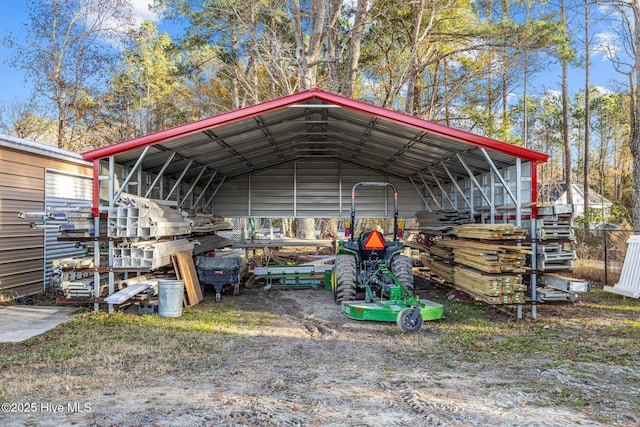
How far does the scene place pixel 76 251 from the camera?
492 inches

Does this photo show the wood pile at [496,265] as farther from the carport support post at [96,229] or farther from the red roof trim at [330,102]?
the carport support post at [96,229]

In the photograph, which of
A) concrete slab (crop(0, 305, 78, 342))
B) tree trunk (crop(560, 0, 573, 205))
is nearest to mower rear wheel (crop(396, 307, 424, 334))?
concrete slab (crop(0, 305, 78, 342))

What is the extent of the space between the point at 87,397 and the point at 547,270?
25.8 ft

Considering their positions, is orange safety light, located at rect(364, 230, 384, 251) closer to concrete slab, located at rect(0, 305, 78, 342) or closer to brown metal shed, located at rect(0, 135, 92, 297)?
concrete slab, located at rect(0, 305, 78, 342)

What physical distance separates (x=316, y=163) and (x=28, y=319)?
1114 cm

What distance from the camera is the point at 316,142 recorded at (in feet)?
46.1

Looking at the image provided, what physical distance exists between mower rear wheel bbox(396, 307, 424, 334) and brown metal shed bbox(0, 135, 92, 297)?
8.50 m

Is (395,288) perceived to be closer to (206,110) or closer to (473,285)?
(473,285)

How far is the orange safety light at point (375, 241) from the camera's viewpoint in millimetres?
9055

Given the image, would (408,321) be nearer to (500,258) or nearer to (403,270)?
(403,270)

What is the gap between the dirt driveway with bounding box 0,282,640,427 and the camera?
398 centimetres

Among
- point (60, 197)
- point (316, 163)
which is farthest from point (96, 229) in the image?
point (316, 163)

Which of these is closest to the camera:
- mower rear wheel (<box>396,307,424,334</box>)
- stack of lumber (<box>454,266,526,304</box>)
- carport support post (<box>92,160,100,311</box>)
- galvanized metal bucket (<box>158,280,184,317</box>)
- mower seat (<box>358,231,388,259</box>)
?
mower rear wheel (<box>396,307,424,334</box>)

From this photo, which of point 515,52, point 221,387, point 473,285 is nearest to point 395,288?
point 473,285
